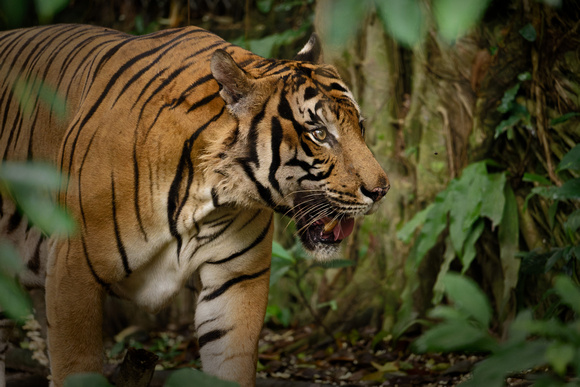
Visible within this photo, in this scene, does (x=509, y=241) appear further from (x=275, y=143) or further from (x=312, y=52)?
(x=275, y=143)

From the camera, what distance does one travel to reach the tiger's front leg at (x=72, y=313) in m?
2.79

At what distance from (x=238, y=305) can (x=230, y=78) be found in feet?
3.45

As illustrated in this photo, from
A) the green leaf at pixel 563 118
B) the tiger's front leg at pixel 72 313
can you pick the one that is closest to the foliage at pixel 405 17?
the tiger's front leg at pixel 72 313

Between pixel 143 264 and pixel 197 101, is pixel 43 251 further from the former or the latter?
pixel 197 101

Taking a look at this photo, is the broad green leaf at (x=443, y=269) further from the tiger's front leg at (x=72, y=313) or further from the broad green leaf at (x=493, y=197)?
the tiger's front leg at (x=72, y=313)

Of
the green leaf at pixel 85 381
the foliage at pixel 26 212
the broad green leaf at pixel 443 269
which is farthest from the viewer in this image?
the broad green leaf at pixel 443 269

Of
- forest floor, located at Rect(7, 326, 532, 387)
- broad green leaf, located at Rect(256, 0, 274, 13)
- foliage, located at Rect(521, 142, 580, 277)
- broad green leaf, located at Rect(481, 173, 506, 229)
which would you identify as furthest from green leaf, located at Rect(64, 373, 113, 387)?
broad green leaf, located at Rect(256, 0, 274, 13)

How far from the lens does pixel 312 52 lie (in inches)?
121

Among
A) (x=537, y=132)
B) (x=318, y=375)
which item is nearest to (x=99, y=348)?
(x=318, y=375)

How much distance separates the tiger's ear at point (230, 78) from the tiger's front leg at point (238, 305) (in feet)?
2.40

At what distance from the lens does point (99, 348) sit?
289cm

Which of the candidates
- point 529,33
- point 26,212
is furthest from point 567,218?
point 26,212

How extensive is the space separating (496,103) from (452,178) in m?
0.60

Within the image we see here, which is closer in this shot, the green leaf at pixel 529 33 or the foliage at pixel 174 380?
the foliage at pixel 174 380
